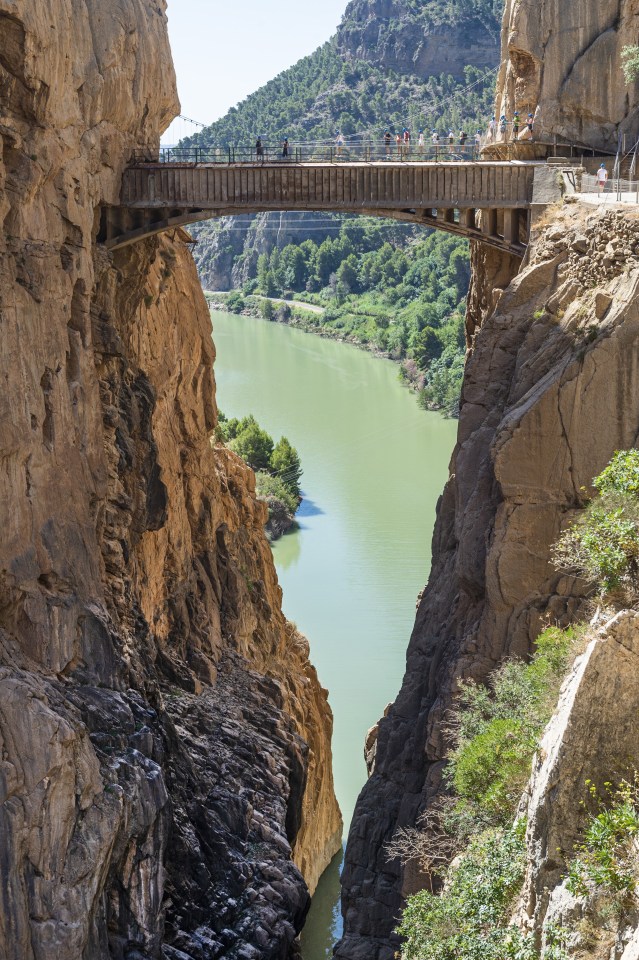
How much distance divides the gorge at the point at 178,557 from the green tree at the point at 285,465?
29439 mm

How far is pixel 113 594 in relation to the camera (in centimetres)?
2347

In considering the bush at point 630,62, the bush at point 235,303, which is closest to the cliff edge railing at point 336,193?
the bush at point 630,62

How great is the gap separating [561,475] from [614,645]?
8.49 metres

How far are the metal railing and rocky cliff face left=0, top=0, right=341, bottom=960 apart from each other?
8.80 metres

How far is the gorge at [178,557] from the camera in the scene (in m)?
17.1

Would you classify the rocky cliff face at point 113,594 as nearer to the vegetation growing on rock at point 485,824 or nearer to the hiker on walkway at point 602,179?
the vegetation growing on rock at point 485,824

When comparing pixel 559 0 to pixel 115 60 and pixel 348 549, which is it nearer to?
pixel 115 60

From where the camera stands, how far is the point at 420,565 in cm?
4947

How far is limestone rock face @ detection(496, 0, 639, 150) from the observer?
27938mm

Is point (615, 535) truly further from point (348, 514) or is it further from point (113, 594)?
point (348, 514)

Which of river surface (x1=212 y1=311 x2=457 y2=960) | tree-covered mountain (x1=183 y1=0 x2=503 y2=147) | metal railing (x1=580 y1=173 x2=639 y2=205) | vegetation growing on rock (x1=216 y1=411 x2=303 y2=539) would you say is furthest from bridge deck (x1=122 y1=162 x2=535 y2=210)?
tree-covered mountain (x1=183 y1=0 x2=503 y2=147)

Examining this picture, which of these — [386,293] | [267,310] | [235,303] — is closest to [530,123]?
[386,293]

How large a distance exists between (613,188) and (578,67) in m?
3.63

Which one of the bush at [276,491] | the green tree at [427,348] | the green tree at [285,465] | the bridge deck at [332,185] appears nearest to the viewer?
the bridge deck at [332,185]
